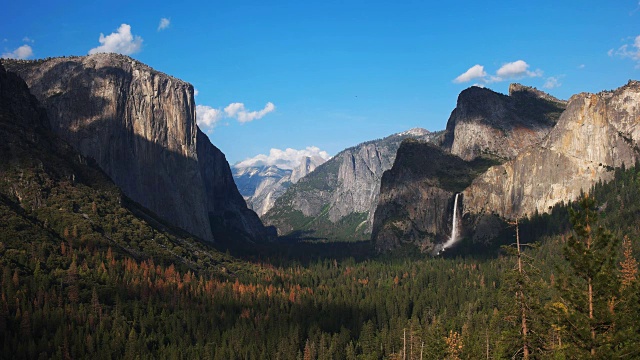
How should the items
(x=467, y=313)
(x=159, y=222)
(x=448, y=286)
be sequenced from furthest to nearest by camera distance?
(x=159, y=222) → (x=448, y=286) → (x=467, y=313)

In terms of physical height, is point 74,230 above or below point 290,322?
above

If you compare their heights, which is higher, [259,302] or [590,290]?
[590,290]

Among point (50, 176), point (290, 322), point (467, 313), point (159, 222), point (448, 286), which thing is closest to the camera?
point (290, 322)

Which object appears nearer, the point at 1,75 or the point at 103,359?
the point at 103,359

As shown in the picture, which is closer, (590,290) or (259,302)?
(590,290)

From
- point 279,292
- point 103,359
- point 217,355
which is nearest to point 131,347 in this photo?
point 103,359

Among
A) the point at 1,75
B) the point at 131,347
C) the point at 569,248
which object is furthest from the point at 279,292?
the point at 569,248

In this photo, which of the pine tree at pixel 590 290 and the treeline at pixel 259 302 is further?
the treeline at pixel 259 302

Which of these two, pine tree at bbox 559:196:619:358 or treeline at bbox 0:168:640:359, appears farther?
treeline at bbox 0:168:640:359

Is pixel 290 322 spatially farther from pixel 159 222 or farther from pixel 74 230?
pixel 159 222

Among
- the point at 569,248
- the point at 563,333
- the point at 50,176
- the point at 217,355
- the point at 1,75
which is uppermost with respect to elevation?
the point at 1,75
